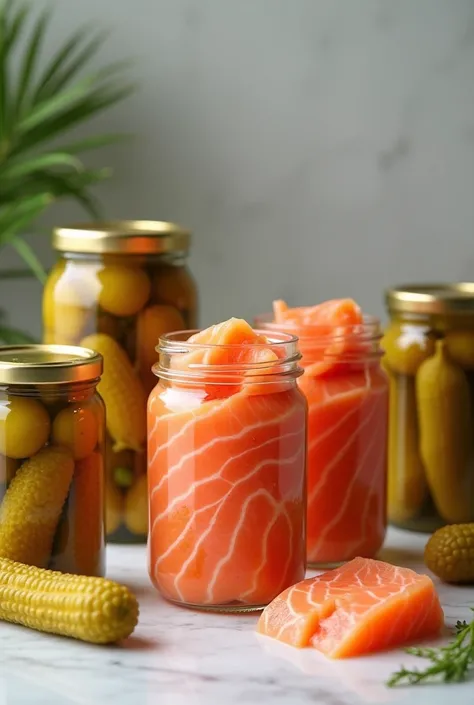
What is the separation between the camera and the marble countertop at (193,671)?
103 cm

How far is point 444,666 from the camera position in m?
1.05

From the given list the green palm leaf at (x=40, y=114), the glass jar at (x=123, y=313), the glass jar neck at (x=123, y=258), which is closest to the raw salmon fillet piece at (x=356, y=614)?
the glass jar at (x=123, y=313)

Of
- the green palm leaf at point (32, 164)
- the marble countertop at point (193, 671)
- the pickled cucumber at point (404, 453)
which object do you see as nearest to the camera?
the marble countertop at point (193, 671)

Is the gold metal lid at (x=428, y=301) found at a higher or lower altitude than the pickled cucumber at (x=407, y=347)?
higher

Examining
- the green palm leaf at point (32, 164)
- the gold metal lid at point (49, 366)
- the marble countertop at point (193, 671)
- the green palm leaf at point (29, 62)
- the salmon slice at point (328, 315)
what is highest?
the green palm leaf at point (29, 62)

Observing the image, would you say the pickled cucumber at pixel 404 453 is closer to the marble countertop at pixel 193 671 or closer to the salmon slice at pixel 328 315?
the salmon slice at pixel 328 315

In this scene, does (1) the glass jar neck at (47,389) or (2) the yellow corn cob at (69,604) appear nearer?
(2) the yellow corn cob at (69,604)

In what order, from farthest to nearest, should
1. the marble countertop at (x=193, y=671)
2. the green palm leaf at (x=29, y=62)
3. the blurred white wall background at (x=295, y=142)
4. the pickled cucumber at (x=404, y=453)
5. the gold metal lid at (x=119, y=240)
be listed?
the blurred white wall background at (x=295, y=142), the green palm leaf at (x=29, y=62), the pickled cucumber at (x=404, y=453), the gold metal lid at (x=119, y=240), the marble countertop at (x=193, y=671)

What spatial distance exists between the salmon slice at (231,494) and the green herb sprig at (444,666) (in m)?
0.20

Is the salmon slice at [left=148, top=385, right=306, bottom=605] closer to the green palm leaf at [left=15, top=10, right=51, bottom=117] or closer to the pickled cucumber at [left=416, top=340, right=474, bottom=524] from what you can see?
the pickled cucumber at [left=416, top=340, right=474, bottom=524]

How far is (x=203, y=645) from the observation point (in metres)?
1.15

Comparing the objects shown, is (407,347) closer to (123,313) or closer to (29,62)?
(123,313)

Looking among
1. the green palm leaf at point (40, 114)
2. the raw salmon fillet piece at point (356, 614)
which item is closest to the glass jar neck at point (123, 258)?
the green palm leaf at point (40, 114)

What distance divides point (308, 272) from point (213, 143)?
0.29 m
